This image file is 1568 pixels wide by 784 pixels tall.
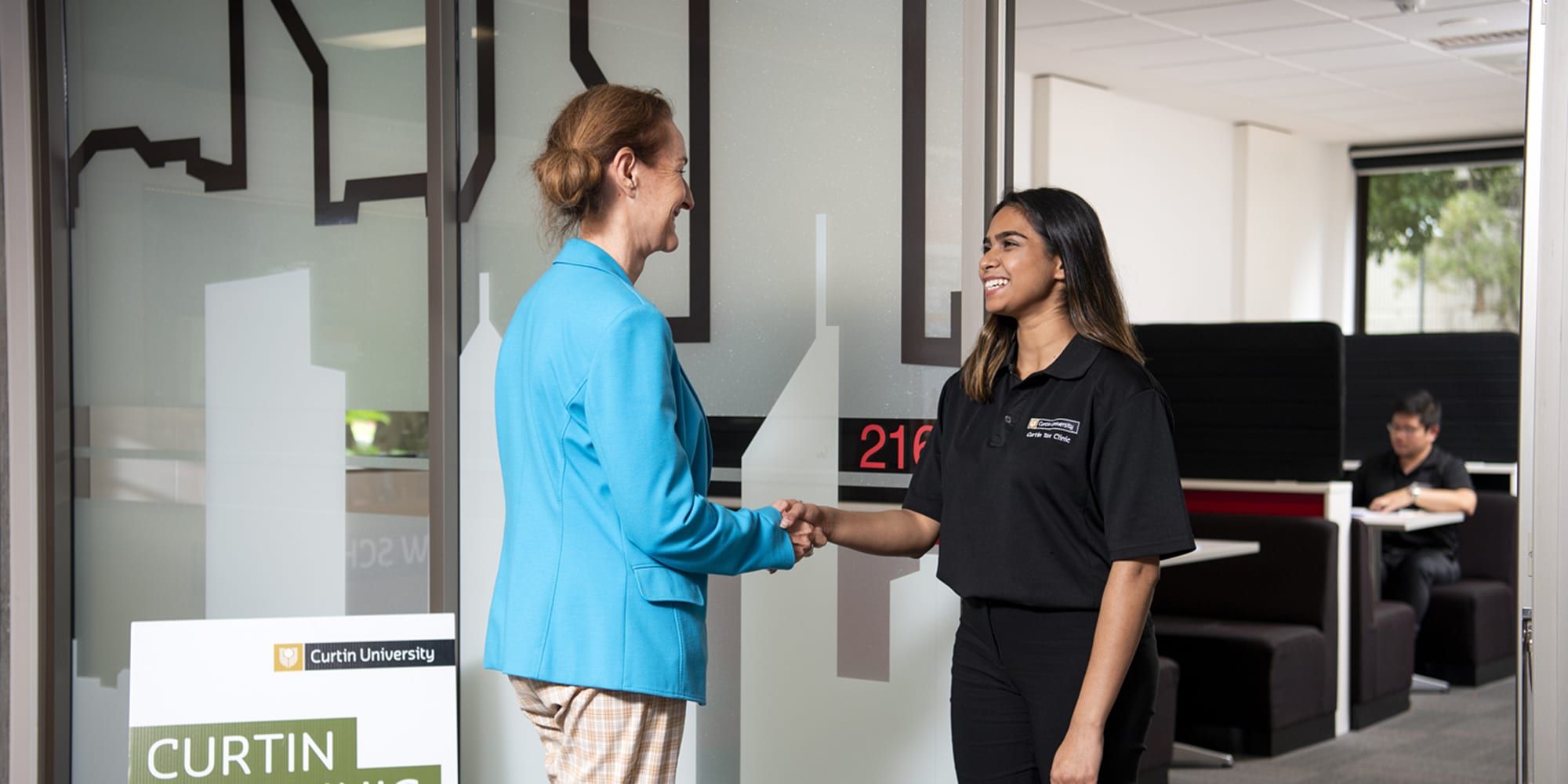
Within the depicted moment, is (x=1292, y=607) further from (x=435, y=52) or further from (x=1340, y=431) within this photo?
(x=435, y=52)

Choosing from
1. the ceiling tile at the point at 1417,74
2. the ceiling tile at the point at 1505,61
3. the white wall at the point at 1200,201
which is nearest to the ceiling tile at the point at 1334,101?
the ceiling tile at the point at 1417,74

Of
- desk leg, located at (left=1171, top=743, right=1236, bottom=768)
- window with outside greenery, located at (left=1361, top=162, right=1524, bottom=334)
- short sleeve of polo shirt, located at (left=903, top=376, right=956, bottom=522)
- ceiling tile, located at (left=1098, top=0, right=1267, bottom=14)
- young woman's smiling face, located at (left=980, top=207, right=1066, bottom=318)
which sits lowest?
desk leg, located at (left=1171, top=743, right=1236, bottom=768)

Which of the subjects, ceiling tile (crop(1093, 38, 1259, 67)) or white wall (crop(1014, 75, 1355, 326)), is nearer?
ceiling tile (crop(1093, 38, 1259, 67))

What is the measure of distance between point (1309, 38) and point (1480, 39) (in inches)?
34.4

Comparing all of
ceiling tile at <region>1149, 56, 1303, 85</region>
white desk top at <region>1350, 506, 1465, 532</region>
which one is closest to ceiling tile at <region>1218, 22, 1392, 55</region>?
ceiling tile at <region>1149, 56, 1303, 85</region>

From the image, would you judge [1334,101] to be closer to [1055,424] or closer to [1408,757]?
[1408,757]

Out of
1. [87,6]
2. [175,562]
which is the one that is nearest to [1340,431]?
[175,562]

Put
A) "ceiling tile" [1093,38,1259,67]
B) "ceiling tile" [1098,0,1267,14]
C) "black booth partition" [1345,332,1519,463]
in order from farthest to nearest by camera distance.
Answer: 1. "black booth partition" [1345,332,1519,463]
2. "ceiling tile" [1093,38,1259,67]
3. "ceiling tile" [1098,0,1267,14]

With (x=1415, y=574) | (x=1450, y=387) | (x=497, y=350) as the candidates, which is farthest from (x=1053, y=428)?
(x=1450, y=387)

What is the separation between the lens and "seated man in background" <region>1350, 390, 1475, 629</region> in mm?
6652

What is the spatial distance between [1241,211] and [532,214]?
7.42 meters

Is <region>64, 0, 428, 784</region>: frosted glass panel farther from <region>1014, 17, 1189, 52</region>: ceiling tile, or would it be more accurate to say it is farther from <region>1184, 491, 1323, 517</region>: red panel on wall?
<region>1014, 17, 1189, 52</region>: ceiling tile

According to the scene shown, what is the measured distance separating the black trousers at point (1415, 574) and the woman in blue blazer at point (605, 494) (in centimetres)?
543

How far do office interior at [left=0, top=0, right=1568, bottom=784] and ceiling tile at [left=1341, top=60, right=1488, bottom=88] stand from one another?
2.97 meters
